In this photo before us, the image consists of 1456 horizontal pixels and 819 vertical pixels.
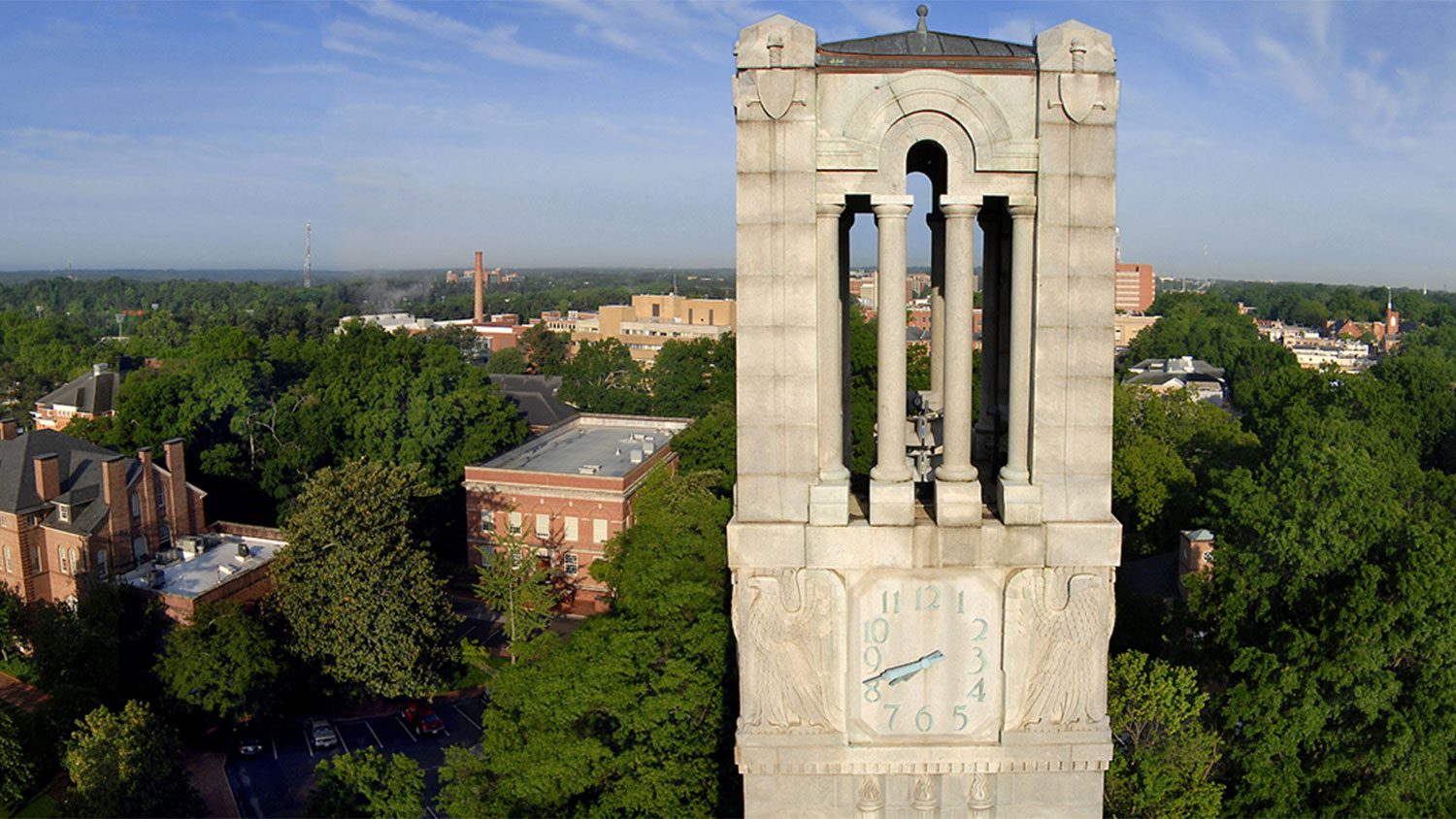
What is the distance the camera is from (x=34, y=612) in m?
44.6

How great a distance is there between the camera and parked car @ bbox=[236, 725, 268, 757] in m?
39.2

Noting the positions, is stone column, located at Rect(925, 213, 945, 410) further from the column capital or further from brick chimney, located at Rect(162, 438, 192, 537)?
brick chimney, located at Rect(162, 438, 192, 537)

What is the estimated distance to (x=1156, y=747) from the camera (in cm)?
2241

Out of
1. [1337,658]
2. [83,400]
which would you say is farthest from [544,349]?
[1337,658]

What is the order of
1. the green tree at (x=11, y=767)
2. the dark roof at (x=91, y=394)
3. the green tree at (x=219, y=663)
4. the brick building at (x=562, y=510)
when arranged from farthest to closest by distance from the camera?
1. the dark roof at (x=91, y=394)
2. the brick building at (x=562, y=510)
3. the green tree at (x=219, y=663)
4. the green tree at (x=11, y=767)

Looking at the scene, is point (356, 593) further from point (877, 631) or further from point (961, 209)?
point (961, 209)

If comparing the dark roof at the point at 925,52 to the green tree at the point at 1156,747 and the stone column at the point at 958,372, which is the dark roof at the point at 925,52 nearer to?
the stone column at the point at 958,372

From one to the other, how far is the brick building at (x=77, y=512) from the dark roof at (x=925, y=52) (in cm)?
4553

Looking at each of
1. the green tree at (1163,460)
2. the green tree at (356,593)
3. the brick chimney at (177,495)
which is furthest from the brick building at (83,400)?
the green tree at (1163,460)

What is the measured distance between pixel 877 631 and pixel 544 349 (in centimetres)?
11953

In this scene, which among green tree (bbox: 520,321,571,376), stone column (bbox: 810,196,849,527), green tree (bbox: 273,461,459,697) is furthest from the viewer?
green tree (bbox: 520,321,571,376)

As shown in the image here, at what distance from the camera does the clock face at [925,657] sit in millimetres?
11398

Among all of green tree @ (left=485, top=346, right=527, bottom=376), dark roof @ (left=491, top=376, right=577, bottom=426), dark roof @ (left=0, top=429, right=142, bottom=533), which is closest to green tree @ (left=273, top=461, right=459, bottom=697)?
dark roof @ (left=0, top=429, right=142, bottom=533)

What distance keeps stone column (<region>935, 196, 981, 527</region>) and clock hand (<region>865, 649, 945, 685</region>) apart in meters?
1.54
